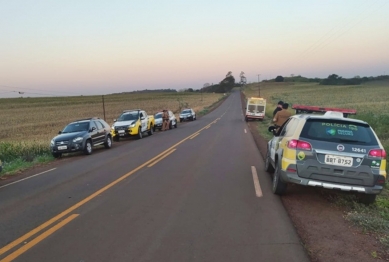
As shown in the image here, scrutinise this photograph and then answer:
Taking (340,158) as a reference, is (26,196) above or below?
below

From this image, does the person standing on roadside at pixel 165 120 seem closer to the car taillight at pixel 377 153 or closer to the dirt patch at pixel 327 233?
the dirt patch at pixel 327 233

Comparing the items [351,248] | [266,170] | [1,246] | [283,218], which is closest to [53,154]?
[266,170]

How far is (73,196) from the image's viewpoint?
7.90 metres

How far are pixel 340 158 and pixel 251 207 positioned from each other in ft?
5.84

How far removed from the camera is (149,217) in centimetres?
617

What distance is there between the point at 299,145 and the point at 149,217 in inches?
117

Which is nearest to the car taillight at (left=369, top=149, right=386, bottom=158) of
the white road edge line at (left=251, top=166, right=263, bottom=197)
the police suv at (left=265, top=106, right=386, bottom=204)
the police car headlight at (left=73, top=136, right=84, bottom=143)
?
the police suv at (left=265, top=106, right=386, bottom=204)

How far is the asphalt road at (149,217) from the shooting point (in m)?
4.72

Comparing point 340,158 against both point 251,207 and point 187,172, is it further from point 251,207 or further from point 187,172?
point 187,172

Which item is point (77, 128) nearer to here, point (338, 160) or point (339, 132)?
point (339, 132)

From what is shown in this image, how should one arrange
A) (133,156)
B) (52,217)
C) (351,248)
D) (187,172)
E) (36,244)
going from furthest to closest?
(133,156) → (187,172) → (52,217) → (36,244) → (351,248)

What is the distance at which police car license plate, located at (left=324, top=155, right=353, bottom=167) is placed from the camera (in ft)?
21.1

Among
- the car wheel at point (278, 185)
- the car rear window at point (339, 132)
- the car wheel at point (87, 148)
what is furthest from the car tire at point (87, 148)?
the car rear window at point (339, 132)

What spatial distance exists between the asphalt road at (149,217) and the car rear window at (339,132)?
4.90 ft
